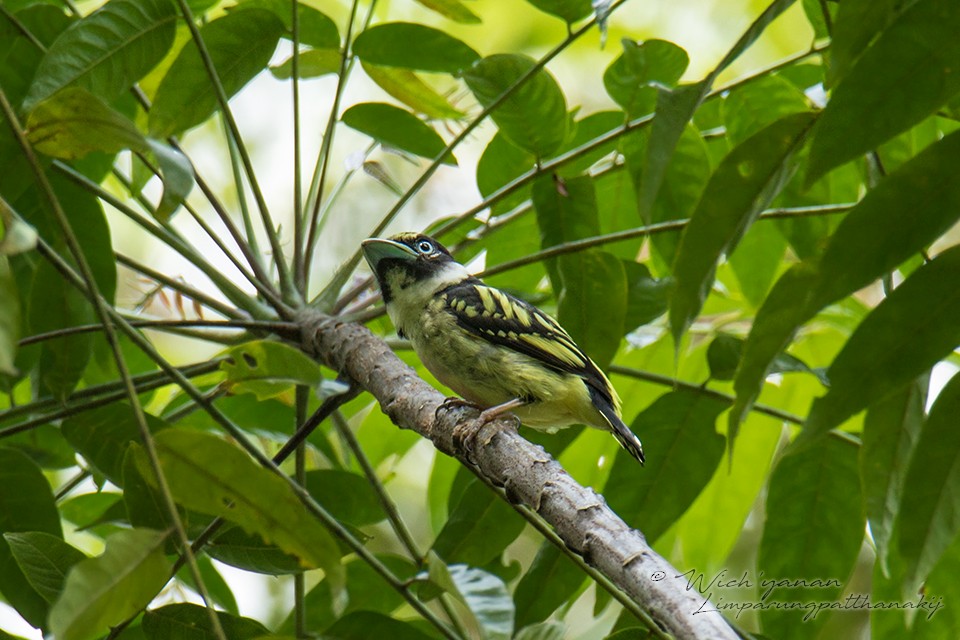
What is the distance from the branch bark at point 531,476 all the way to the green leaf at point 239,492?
0.50 m

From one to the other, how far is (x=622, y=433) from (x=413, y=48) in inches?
60.6

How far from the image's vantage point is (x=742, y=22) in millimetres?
7301

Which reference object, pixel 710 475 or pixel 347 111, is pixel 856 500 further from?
pixel 347 111

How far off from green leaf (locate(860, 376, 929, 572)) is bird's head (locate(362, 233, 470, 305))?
1844mm

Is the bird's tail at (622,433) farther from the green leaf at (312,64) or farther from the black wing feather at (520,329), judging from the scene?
the green leaf at (312,64)

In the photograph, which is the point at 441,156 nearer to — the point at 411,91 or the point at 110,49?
the point at 411,91

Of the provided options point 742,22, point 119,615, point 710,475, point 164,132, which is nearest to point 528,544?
point 742,22

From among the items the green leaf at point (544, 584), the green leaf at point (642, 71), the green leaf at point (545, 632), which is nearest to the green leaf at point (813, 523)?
the green leaf at point (544, 584)

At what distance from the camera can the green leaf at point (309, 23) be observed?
135 inches

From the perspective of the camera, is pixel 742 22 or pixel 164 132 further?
pixel 742 22

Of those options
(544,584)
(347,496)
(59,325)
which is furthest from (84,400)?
(544,584)

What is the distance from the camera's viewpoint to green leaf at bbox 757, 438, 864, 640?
3.08 metres

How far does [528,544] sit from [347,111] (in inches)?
261

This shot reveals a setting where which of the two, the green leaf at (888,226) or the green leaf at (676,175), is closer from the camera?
the green leaf at (888,226)
